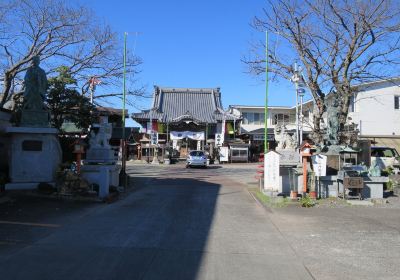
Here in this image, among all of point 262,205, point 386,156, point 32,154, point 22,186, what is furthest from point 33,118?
point 386,156

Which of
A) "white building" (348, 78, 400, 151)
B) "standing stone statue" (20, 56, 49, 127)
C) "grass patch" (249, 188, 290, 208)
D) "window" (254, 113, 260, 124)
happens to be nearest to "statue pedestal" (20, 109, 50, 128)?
"standing stone statue" (20, 56, 49, 127)

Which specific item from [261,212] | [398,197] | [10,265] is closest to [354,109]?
[398,197]

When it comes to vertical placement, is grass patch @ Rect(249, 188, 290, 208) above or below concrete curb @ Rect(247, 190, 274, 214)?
above

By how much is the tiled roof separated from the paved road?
40.3 metres

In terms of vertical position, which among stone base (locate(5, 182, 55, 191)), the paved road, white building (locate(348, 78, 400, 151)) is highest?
white building (locate(348, 78, 400, 151))

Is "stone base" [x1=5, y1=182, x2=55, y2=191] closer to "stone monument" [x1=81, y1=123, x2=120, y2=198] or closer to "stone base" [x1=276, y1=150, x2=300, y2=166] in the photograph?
"stone monument" [x1=81, y1=123, x2=120, y2=198]

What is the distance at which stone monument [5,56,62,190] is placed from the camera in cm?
1622

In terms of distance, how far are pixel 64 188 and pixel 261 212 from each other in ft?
21.9

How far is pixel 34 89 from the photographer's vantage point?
667 inches

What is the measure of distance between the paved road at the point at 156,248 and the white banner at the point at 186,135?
39686 mm

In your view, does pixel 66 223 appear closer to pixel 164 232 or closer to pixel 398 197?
pixel 164 232

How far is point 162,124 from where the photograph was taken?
2114 inches

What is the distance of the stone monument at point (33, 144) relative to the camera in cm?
1622

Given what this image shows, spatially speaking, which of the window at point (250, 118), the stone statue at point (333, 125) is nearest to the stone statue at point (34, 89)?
the stone statue at point (333, 125)
